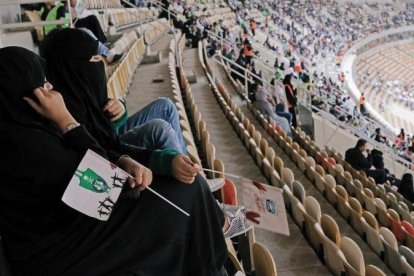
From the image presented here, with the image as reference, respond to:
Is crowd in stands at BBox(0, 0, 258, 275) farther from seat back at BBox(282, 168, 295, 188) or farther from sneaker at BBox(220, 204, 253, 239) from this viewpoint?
seat back at BBox(282, 168, 295, 188)

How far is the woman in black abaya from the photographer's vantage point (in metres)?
→ 0.89

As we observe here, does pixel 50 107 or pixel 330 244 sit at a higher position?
pixel 50 107

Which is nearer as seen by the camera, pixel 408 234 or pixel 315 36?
pixel 408 234

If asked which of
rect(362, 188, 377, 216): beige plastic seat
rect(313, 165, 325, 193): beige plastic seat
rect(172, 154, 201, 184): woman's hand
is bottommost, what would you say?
rect(362, 188, 377, 216): beige plastic seat

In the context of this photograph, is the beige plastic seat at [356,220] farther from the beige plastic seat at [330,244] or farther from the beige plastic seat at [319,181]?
the beige plastic seat at [330,244]

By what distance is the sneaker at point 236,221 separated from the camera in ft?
4.40

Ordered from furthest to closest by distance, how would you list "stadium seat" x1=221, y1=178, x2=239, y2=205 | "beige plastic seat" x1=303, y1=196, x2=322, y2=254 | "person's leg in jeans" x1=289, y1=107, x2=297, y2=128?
1. "person's leg in jeans" x1=289, y1=107, x2=297, y2=128
2. "beige plastic seat" x1=303, y1=196, x2=322, y2=254
3. "stadium seat" x1=221, y1=178, x2=239, y2=205

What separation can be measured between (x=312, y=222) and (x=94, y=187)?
1.37 meters

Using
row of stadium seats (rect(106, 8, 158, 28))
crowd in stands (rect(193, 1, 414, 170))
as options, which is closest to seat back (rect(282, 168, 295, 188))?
row of stadium seats (rect(106, 8, 158, 28))

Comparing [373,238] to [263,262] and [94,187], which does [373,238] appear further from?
[94,187]

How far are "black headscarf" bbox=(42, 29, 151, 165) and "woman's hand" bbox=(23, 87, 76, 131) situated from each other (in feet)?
0.66

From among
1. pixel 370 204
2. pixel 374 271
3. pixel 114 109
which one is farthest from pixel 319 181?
pixel 114 109

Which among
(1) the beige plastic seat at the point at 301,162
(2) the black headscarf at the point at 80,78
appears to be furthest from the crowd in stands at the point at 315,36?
(2) the black headscarf at the point at 80,78

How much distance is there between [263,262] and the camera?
4.42 feet
